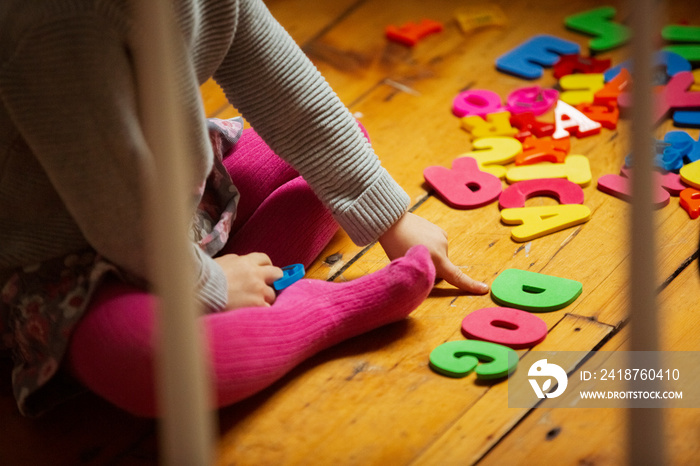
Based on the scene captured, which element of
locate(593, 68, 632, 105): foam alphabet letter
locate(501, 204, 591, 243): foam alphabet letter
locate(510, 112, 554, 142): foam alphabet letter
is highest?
locate(593, 68, 632, 105): foam alphabet letter

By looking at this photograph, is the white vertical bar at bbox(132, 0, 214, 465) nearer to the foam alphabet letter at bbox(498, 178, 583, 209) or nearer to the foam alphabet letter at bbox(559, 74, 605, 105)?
the foam alphabet letter at bbox(498, 178, 583, 209)

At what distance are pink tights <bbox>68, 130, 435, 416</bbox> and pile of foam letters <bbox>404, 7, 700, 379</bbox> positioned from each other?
9cm

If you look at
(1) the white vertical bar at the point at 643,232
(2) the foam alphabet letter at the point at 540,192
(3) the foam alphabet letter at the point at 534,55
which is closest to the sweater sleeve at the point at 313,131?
(2) the foam alphabet letter at the point at 540,192

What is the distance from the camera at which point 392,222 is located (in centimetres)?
90

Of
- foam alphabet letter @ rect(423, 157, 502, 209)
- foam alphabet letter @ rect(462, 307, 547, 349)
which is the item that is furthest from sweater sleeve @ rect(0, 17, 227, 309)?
foam alphabet letter @ rect(423, 157, 502, 209)

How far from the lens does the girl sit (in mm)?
675

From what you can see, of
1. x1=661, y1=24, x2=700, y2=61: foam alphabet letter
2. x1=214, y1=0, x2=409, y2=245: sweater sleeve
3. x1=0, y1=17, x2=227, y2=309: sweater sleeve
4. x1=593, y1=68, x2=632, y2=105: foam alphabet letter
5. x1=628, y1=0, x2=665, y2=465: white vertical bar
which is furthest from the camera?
x1=661, y1=24, x2=700, y2=61: foam alphabet letter

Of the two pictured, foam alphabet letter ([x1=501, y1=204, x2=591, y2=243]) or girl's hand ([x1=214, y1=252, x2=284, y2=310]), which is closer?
girl's hand ([x1=214, y1=252, x2=284, y2=310])

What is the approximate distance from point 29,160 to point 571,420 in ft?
1.86

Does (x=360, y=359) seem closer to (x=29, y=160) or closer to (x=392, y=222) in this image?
(x=392, y=222)

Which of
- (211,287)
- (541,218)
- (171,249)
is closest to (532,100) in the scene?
(541,218)

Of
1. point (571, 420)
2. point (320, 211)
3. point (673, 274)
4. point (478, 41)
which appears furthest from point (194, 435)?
point (478, 41)

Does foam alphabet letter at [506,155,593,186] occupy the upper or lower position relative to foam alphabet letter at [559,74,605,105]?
lower

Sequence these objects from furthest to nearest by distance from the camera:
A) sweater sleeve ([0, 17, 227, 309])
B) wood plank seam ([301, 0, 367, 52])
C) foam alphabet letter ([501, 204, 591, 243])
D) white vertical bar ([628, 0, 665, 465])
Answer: wood plank seam ([301, 0, 367, 52]), foam alphabet letter ([501, 204, 591, 243]), sweater sleeve ([0, 17, 227, 309]), white vertical bar ([628, 0, 665, 465])
